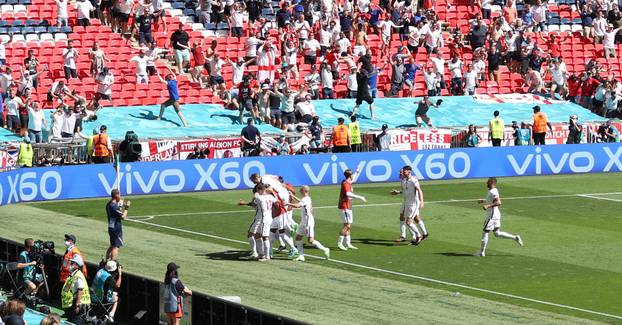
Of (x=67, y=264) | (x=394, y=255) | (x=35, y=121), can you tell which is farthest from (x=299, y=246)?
(x=35, y=121)

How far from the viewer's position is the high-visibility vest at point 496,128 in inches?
2008

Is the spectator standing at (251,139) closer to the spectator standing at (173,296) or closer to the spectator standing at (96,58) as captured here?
the spectator standing at (96,58)

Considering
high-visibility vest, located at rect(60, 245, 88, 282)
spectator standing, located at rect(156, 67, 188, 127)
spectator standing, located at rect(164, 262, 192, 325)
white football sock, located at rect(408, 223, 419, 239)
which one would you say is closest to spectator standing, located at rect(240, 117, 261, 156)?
spectator standing, located at rect(156, 67, 188, 127)

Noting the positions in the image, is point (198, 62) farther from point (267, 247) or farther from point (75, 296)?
point (75, 296)

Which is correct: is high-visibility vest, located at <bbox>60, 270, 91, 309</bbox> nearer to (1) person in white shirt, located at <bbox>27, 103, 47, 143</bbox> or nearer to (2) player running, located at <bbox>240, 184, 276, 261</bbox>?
(2) player running, located at <bbox>240, 184, 276, 261</bbox>

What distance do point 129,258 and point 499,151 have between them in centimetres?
2069

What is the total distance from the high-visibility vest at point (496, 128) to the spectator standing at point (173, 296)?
27217mm

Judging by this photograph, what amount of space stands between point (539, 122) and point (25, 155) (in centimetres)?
1866

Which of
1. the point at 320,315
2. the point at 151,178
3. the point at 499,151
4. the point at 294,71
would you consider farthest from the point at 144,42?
the point at 320,315

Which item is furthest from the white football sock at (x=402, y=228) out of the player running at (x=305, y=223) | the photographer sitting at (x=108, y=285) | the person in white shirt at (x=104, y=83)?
the person in white shirt at (x=104, y=83)

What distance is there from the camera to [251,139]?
47969mm

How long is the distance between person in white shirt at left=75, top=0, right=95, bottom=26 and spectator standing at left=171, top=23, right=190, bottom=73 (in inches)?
127

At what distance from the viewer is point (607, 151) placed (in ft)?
171

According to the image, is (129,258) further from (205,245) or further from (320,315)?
(320,315)
